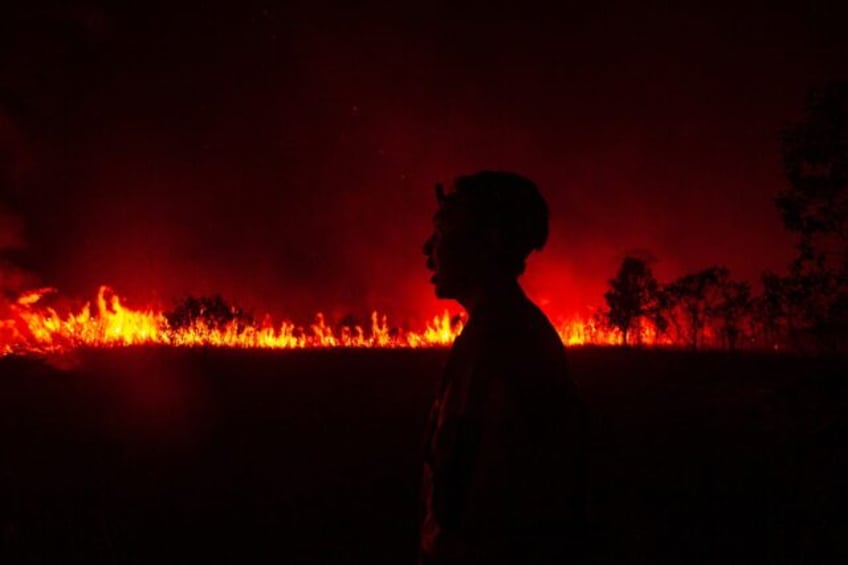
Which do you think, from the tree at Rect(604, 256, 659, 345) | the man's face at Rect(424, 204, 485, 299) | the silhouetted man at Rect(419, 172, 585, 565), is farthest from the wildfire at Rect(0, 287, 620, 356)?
the silhouetted man at Rect(419, 172, 585, 565)

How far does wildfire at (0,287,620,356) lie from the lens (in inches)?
497

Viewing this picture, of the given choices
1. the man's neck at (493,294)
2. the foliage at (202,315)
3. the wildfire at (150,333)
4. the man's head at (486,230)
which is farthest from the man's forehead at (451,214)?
the foliage at (202,315)

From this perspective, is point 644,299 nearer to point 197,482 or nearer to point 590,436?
point 197,482

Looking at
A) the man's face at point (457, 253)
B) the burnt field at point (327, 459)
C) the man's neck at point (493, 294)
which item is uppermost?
the man's face at point (457, 253)

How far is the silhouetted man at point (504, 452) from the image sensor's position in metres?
1.89

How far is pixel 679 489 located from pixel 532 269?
1518 centimetres

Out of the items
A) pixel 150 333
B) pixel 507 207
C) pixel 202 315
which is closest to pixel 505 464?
pixel 507 207

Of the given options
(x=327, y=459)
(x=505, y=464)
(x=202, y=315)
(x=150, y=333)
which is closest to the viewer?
(x=505, y=464)

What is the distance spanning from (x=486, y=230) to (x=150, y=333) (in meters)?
13.1

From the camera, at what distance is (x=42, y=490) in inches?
294

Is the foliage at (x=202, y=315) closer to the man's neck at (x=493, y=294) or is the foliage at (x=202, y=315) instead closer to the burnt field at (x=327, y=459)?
the burnt field at (x=327, y=459)

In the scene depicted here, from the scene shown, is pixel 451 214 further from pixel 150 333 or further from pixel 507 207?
pixel 150 333

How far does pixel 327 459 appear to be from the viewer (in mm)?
8898

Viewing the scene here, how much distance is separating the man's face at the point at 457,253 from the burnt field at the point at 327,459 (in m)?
2.57
